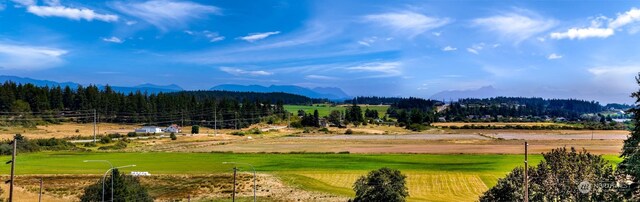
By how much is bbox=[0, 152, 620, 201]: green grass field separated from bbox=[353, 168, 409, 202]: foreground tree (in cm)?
822

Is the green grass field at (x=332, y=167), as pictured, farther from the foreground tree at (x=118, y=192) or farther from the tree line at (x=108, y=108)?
the tree line at (x=108, y=108)

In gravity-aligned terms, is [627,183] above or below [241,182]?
above

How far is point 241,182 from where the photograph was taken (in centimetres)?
5341

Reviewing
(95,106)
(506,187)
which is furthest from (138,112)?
(506,187)

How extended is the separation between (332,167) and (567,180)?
140ft

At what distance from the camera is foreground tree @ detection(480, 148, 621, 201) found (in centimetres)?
2522

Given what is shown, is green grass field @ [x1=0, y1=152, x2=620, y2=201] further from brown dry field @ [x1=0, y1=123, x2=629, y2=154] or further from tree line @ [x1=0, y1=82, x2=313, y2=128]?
tree line @ [x1=0, y1=82, x2=313, y2=128]

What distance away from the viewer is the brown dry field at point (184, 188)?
4662 cm

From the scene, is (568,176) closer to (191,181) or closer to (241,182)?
(241,182)

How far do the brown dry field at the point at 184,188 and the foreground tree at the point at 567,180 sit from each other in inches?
759

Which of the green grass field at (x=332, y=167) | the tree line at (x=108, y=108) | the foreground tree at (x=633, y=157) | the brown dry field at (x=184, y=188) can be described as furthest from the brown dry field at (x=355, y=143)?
the foreground tree at (x=633, y=157)

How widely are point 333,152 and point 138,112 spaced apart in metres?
108

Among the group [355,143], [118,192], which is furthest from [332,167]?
[355,143]

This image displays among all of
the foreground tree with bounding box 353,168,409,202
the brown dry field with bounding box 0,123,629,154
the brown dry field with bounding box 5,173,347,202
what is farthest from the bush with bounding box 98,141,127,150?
the foreground tree with bounding box 353,168,409,202
